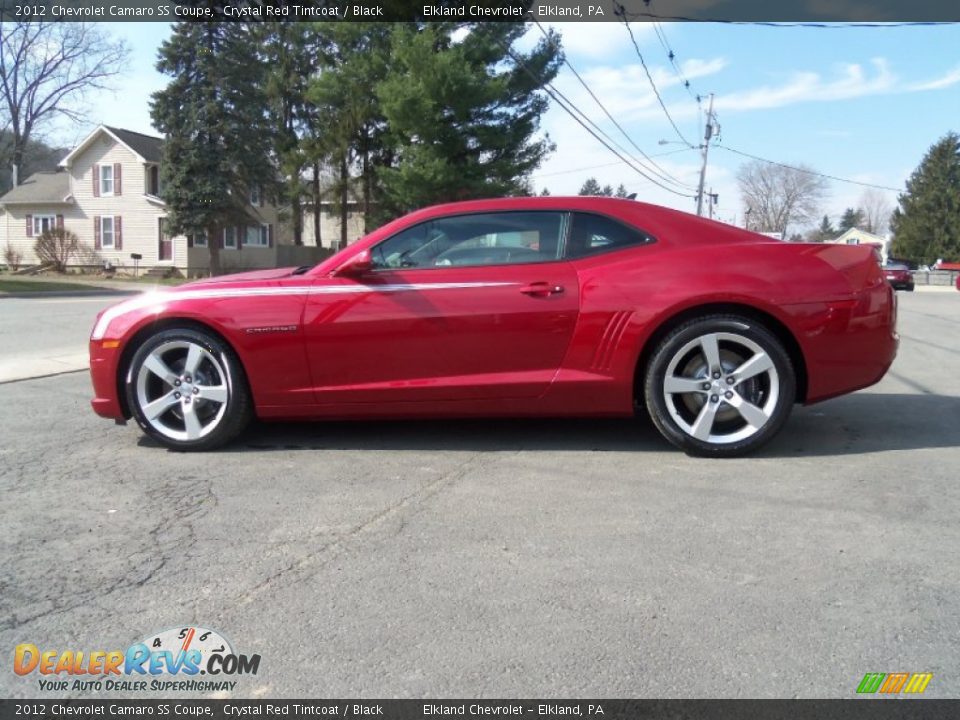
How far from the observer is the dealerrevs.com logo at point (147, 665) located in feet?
7.16

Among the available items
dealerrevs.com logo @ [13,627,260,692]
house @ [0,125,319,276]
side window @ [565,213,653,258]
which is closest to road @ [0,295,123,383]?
dealerrevs.com logo @ [13,627,260,692]

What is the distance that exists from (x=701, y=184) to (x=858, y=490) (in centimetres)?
4037

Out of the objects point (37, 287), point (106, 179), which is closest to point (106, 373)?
point (37, 287)

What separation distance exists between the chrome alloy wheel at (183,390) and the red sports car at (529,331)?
0.03ft

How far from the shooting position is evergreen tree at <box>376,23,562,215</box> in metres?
24.7

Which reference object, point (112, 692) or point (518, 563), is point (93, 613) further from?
point (518, 563)

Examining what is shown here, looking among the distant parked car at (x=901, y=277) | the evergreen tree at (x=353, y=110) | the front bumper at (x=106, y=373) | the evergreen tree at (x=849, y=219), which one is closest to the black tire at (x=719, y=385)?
the front bumper at (x=106, y=373)

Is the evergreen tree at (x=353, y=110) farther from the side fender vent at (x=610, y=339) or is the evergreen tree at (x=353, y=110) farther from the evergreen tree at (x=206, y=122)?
the side fender vent at (x=610, y=339)

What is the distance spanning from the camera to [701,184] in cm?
4122

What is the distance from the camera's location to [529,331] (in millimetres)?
4152

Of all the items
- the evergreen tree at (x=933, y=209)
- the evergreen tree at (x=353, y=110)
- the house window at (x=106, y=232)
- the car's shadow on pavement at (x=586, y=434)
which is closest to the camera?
the car's shadow on pavement at (x=586, y=434)

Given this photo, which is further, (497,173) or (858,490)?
(497,173)

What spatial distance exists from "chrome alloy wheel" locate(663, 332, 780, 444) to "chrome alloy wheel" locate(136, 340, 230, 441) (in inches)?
104

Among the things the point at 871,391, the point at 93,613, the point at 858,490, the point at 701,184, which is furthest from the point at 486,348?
the point at 701,184
